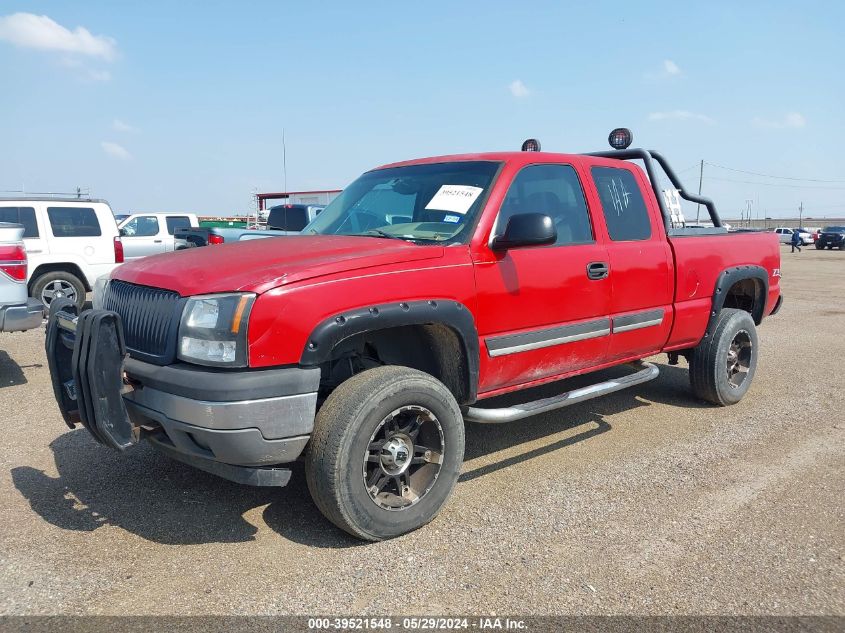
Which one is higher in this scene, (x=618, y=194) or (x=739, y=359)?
(x=618, y=194)

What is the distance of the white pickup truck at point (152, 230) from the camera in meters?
14.8

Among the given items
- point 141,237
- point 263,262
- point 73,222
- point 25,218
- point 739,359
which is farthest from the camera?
point 141,237

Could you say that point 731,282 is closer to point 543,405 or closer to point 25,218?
point 543,405

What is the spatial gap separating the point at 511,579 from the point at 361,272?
1556mm

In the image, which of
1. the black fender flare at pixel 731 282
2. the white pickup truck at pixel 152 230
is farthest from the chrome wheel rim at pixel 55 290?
the black fender flare at pixel 731 282

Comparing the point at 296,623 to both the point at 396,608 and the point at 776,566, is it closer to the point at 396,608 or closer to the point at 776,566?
the point at 396,608

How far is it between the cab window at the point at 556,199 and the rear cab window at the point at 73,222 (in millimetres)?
8927

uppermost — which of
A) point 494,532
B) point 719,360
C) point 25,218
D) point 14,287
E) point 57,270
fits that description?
point 25,218

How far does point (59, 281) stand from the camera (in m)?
10.5

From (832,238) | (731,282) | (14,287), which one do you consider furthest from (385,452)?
(832,238)

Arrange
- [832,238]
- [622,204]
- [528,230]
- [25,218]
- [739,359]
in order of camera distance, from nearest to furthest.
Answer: [528,230] → [622,204] → [739,359] → [25,218] → [832,238]

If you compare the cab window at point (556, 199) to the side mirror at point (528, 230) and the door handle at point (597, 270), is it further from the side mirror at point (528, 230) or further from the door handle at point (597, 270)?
the side mirror at point (528, 230)

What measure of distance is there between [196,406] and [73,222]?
9.28m

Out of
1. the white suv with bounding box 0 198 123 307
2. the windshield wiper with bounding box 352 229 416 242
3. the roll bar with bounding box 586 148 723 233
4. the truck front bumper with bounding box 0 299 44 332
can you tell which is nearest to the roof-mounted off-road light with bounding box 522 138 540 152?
the roll bar with bounding box 586 148 723 233
